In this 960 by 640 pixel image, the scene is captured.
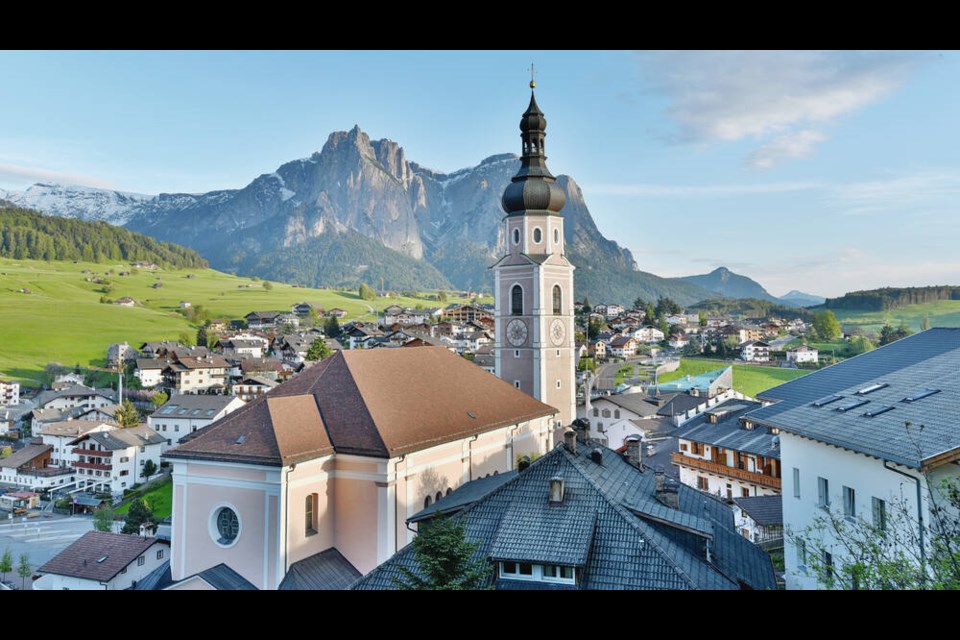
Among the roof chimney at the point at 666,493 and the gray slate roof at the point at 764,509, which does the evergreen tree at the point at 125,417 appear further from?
the roof chimney at the point at 666,493

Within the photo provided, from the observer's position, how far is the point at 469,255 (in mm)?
177750

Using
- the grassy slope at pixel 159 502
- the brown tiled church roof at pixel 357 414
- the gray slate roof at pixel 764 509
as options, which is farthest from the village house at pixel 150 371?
the gray slate roof at pixel 764 509

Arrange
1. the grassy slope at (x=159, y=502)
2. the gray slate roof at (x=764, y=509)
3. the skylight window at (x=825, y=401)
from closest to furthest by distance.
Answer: the skylight window at (x=825, y=401) < the gray slate roof at (x=764, y=509) < the grassy slope at (x=159, y=502)

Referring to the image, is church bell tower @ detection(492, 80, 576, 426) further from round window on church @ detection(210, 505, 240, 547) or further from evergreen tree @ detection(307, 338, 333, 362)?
evergreen tree @ detection(307, 338, 333, 362)

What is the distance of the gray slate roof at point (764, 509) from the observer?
21.8 meters

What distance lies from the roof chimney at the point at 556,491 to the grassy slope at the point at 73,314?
70.9m

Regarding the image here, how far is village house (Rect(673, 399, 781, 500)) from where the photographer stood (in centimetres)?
2816

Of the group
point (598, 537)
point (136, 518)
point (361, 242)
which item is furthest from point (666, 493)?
point (361, 242)

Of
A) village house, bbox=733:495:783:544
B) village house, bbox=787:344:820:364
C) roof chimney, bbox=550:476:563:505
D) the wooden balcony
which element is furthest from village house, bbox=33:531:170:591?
village house, bbox=787:344:820:364

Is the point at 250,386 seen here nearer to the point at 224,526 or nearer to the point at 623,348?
the point at 623,348

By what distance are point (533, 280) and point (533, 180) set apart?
5291mm

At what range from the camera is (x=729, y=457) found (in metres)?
30.3

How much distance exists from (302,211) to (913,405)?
195 m

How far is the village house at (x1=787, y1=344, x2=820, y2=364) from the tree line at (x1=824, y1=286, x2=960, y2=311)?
1338 cm
